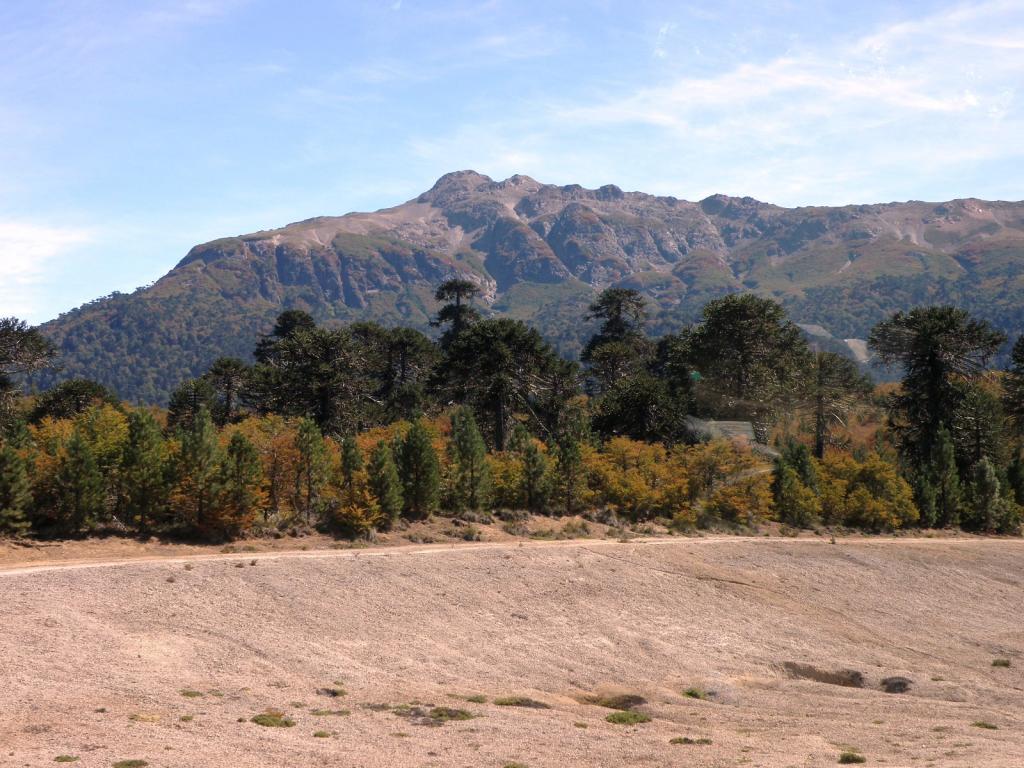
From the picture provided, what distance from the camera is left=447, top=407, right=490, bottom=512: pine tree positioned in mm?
50188

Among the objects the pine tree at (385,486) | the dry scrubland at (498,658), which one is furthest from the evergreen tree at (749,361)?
the pine tree at (385,486)

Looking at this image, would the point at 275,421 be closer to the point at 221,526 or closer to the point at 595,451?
the point at 221,526

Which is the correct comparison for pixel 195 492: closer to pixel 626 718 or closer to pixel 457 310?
pixel 626 718

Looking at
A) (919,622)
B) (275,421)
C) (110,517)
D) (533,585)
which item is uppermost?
(275,421)

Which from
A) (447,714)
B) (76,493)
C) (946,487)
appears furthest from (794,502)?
(76,493)

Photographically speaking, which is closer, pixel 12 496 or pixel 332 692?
pixel 332 692

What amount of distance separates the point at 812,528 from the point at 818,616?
66.1ft

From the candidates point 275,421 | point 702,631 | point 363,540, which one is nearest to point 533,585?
point 702,631

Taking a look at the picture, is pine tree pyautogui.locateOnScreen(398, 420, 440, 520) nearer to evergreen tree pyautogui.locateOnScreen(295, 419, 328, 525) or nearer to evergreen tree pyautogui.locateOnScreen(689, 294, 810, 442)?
evergreen tree pyautogui.locateOnScreen(295, 419, 328, 525)

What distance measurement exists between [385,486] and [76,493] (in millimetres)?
14178

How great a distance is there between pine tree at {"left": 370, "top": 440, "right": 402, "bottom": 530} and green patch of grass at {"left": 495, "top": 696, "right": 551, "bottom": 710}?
20.2 meters

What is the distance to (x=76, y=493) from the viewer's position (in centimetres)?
3844

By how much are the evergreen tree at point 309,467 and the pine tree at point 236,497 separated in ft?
13.2

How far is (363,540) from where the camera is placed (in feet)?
139
